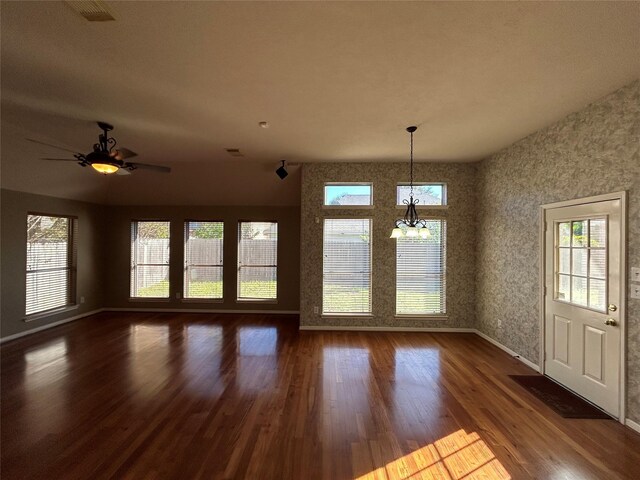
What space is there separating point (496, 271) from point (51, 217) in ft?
26.8

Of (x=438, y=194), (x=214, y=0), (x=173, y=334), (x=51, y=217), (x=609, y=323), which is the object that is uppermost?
(x=214, y=0)

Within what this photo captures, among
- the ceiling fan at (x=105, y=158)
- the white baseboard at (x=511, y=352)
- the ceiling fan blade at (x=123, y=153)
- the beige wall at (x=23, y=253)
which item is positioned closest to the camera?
the ceiling fan at (x=105, y=158)

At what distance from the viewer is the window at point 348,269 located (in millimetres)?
5320

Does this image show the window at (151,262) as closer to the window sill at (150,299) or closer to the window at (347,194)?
the window sill at (150,299)

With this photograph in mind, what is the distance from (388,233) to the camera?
5.28 metres

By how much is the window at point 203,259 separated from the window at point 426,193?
13.3ft

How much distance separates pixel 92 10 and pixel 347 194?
412cm

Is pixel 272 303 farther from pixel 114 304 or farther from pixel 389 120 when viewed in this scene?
pixel 389 120

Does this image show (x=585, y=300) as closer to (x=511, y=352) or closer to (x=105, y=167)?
(x=511, y=352)

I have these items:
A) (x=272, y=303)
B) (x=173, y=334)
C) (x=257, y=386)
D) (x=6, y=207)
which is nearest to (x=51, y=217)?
(x=6, y=207)

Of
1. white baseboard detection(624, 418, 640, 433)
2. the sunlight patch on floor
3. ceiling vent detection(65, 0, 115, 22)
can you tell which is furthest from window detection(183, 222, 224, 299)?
white baseboard detection(624, 418, 640, 433)

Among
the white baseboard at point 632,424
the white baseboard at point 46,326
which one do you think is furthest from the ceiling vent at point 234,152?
the white baseboard at point 632,424

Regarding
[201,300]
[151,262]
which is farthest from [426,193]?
[151,262]

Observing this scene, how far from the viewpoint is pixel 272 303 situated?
21.6 ft
